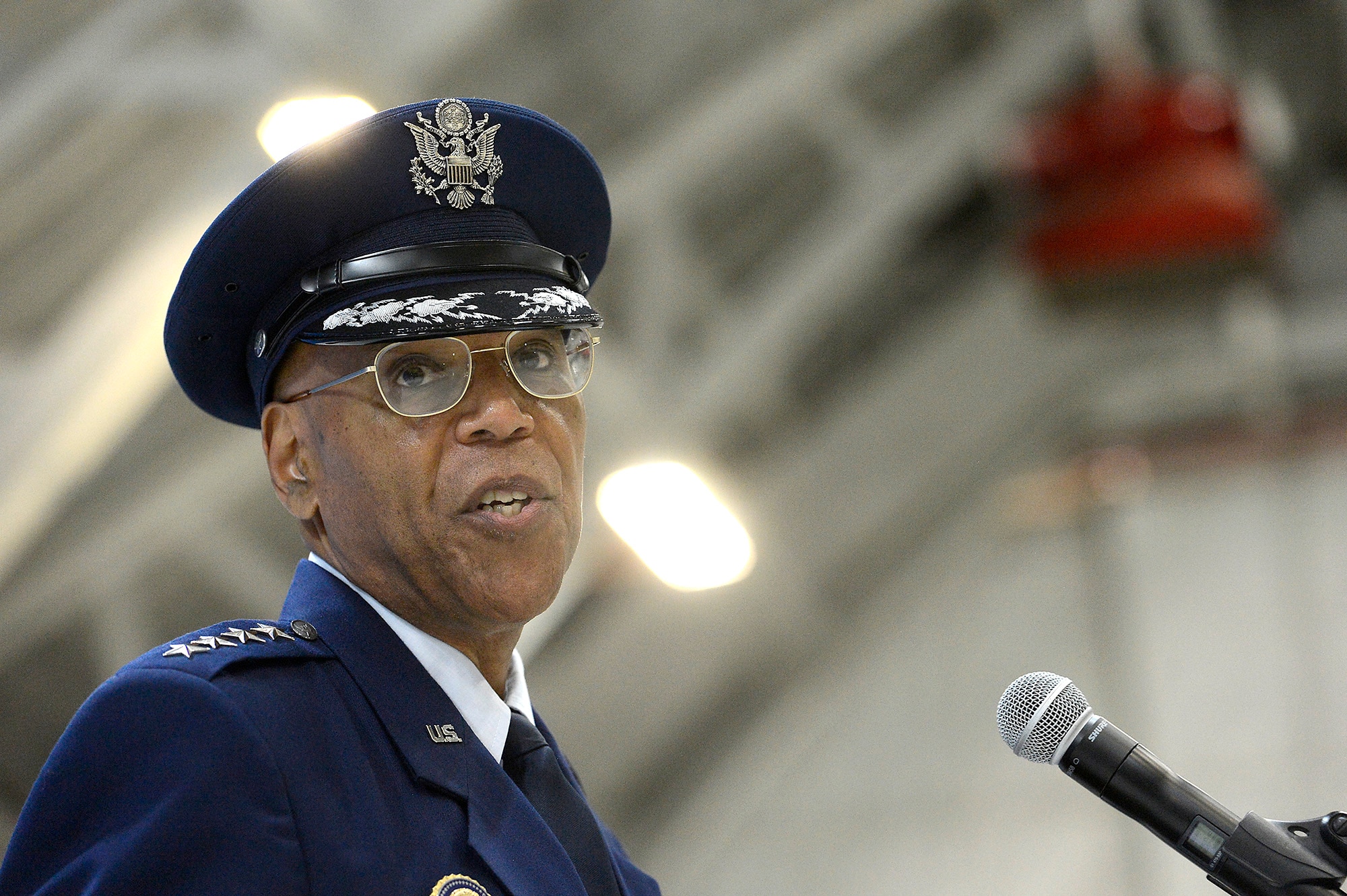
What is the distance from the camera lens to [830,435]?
6.66 meters

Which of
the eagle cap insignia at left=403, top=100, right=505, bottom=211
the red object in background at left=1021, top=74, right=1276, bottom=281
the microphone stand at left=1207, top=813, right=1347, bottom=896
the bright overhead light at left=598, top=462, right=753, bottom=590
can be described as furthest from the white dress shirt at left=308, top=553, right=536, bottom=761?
the red object in background at left=1021, top=74, right=1276, bottom=281

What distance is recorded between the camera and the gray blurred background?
133 inches

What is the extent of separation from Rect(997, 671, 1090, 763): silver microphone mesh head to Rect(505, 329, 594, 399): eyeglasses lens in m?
0.53

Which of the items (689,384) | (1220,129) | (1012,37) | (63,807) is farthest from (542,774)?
(1012,37)

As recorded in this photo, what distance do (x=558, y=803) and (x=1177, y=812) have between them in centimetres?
57

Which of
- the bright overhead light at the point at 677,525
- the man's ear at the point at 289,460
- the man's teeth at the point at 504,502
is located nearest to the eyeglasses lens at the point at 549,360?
the man's teeth at the point at 504,502

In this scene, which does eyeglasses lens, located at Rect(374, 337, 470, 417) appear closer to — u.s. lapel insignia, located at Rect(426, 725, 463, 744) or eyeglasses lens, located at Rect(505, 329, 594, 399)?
eyeglasses lens, located at Rect(505, 329, 594, 399)

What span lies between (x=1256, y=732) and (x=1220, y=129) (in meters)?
2.40

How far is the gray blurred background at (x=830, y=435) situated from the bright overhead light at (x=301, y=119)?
0.12 ft

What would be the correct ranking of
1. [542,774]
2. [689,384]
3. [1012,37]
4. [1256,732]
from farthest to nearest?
1. [1012,37]
2. [1256,732]
3. [689,384]
4. [542,774]

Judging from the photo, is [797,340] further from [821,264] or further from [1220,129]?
[1220,129]

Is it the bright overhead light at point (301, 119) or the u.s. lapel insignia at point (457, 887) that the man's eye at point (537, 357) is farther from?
the bright overhead light at point (301, 119)

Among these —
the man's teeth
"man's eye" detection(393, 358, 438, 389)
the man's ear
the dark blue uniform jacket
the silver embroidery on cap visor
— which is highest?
the silver embroidery on cap visor

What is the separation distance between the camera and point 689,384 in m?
4.98
